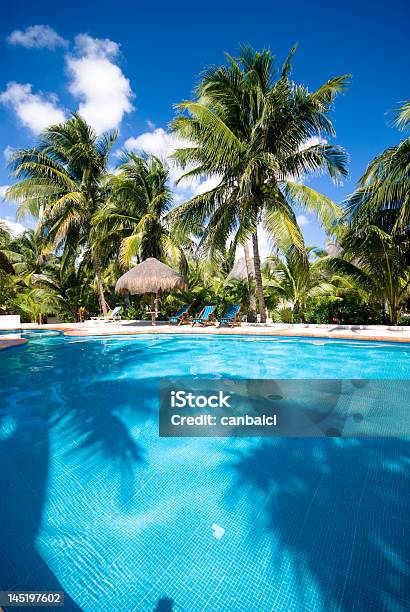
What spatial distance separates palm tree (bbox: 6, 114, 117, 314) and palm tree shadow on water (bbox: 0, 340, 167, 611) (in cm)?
1156

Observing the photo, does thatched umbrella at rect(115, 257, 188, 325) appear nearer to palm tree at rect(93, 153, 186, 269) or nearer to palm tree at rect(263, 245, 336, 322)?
palm tree at rect(93, 153, 186, 269)

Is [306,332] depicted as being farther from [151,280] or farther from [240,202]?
[151,280]

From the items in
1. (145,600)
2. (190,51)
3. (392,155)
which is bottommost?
(145,600)

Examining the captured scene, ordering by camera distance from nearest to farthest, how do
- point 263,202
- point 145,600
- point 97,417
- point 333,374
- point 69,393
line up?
point 145,600 → point 97,417 → point 69,393 → point 333,374 → point 263,202

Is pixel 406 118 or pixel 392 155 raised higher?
pixel 406 118

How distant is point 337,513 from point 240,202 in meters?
10.1

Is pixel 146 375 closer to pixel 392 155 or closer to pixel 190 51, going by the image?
pixel 392 155

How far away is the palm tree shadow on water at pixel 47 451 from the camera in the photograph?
184cm

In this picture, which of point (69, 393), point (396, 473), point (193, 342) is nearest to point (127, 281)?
point (193, 342)

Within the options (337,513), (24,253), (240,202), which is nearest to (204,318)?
(240,202)

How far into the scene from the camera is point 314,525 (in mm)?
2104

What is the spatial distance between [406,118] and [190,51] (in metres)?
9.83

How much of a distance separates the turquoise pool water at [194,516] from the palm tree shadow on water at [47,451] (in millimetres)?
12

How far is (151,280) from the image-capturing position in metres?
13.0
